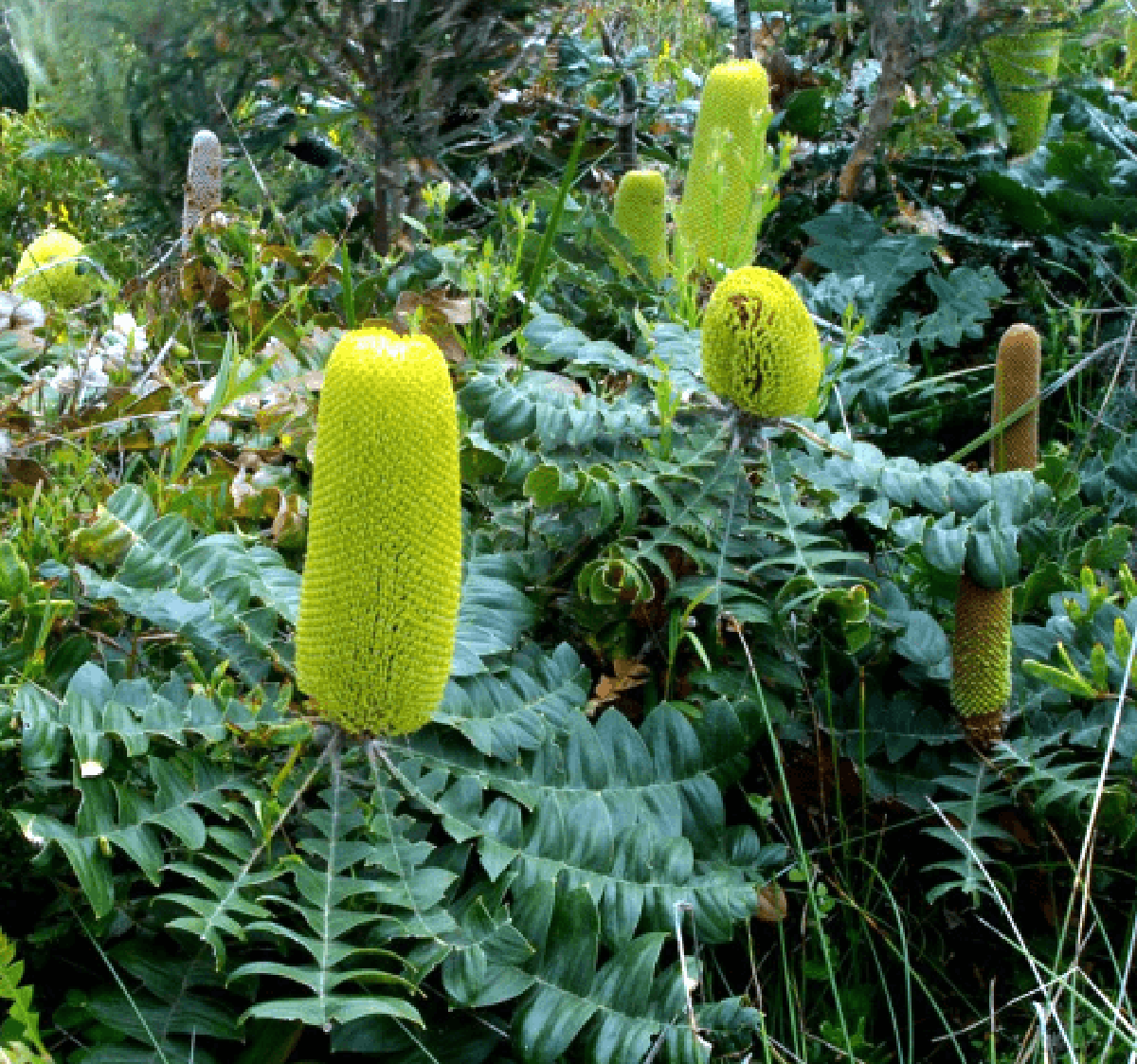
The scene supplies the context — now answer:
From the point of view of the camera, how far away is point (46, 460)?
224cm

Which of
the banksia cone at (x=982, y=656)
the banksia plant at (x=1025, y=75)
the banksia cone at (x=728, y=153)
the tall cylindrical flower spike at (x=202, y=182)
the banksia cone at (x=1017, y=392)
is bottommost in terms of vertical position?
the banksia cone at (x=982, y=656)

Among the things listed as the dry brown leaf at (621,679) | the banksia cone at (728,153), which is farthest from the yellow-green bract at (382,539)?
the banksia cone at (728,153)

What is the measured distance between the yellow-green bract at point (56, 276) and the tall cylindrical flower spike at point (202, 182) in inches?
9.0

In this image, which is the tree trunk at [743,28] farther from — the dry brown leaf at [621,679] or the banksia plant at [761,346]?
the dry brown leaf at [621,679]

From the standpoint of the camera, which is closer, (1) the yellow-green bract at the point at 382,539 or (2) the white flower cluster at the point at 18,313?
(1) the yellow-green bract at the point at 382,539

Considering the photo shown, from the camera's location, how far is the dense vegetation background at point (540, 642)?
146cm

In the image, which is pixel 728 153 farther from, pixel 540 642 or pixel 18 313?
pixel 18 313

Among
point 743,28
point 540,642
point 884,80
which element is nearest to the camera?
point 540,642

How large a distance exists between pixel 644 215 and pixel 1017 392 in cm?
99

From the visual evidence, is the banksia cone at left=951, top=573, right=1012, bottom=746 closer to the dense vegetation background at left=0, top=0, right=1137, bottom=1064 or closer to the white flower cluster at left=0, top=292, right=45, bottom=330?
the dense vegetation background at left=0, top=0, right=1137, bottom=1064

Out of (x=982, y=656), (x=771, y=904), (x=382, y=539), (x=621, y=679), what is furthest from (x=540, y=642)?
(x=382, y=539)

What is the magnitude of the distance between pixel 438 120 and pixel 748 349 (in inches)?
55.6

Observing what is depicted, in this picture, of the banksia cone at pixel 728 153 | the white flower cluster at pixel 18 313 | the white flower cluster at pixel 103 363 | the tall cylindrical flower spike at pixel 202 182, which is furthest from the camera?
the tall cylindrical flower spike at pixel 202 182

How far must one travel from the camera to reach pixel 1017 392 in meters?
1.99
